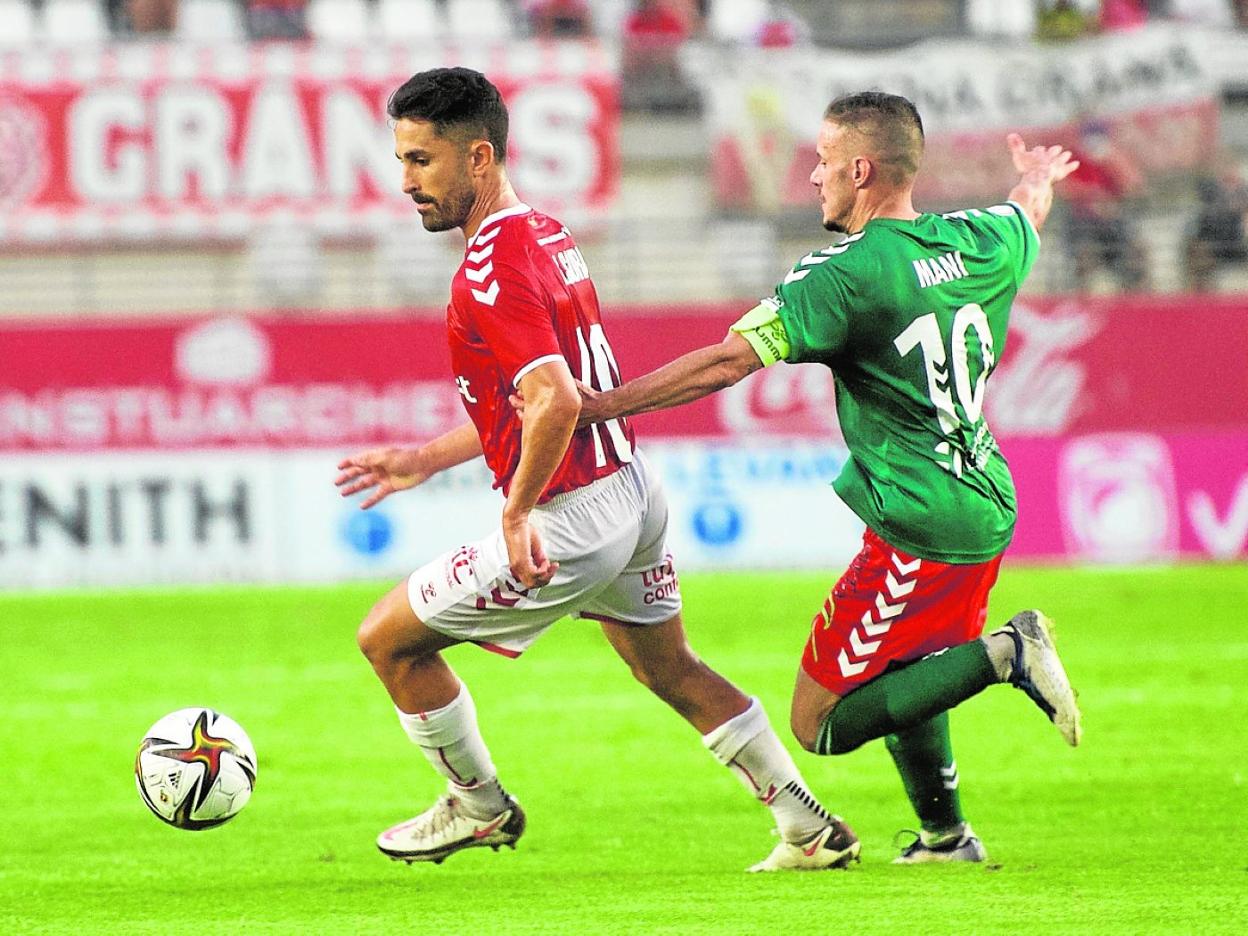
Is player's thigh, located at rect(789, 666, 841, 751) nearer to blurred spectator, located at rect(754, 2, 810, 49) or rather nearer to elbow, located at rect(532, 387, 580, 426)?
elbow, located at rect(532, 387, 580, 426)

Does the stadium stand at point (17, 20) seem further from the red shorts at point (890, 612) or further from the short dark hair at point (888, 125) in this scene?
the red shorts at point (890, 612)

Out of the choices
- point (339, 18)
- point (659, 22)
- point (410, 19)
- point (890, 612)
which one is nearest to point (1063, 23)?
point (659, 22)

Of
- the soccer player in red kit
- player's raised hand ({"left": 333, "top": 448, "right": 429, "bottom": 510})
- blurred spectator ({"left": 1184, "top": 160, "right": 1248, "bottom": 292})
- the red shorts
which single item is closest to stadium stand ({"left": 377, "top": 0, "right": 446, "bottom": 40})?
blurred spectator ({"left": 1184, "top": 160, "right": 1248, "bottom": 292})

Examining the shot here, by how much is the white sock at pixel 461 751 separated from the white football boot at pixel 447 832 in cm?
3

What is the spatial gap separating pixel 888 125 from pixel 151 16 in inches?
646

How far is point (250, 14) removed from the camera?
68.3ft

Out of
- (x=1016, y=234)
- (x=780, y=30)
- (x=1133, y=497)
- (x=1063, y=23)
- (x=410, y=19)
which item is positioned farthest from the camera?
(x=410, y=19)

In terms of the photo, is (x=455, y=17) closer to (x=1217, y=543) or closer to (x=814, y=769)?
(x=1217, y=543)

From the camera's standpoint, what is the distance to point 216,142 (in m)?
20.5

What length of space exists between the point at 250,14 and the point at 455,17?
2.16 meters

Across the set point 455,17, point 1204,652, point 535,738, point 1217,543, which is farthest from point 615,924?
point 455,17

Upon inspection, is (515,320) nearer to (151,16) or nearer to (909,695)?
(909,695)

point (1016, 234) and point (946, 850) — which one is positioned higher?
point (1016, 234)

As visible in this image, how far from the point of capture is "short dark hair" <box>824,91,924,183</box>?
18.4 ft
